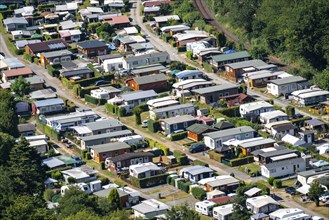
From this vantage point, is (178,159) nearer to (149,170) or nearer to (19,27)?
(149,170)

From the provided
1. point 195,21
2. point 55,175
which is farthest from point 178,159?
point 195,21

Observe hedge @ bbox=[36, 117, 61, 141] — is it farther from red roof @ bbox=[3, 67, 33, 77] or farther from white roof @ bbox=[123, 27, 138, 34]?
white roof @ bbox=[123, 27, 138, 34]

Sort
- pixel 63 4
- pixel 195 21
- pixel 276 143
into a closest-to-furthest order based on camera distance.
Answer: pixel 276 143 → pixel 195 21 → pixel 63 4

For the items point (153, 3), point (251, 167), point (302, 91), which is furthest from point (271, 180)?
point (153, 3)

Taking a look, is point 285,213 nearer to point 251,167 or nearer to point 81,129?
point 251,167

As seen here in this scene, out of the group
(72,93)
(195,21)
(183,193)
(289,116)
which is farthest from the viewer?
(195,21)

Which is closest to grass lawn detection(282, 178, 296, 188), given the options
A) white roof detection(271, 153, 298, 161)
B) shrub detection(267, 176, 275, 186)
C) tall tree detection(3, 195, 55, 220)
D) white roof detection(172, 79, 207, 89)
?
shrub detection(267, 176, 275, 186)
